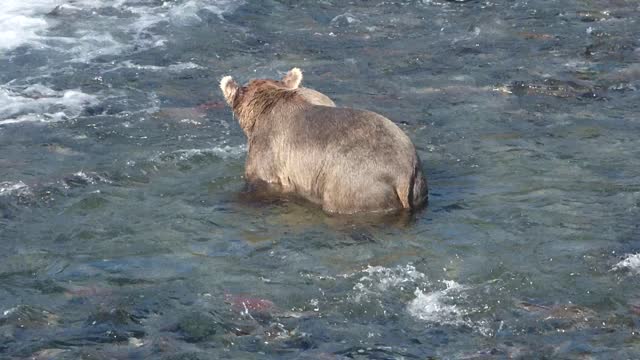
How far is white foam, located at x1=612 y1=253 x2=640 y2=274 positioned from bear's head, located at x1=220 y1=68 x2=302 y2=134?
331 cm

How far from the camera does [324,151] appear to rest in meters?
9.90

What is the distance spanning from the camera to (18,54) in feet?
47.4

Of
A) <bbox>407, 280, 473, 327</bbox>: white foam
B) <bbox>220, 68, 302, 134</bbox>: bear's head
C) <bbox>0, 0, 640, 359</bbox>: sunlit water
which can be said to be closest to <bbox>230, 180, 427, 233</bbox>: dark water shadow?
<bbox>0, 0, 640, 359</bbox>: sunlit water

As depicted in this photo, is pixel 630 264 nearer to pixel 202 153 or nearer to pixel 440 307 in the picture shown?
pixel 440 307

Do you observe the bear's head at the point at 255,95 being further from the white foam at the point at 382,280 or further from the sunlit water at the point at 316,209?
the white foam at the point at 382,280

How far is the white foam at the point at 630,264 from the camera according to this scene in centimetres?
858

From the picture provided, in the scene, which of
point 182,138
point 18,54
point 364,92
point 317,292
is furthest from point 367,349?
point 18,54

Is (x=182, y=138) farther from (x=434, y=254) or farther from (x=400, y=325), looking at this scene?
(x=400, y=325)

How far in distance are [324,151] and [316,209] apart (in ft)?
1.60

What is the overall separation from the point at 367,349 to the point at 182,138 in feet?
15.1

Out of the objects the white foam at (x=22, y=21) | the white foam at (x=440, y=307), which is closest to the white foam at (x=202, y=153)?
the white foam at (x=440, y=307)

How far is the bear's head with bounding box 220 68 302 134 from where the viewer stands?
10727mm

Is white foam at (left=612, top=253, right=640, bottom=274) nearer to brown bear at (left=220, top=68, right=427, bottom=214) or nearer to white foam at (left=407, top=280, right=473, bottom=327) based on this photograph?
white foam at (left=407, top=280, right=473, bottom=327)

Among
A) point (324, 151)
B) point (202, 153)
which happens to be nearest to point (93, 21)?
point (202, 153)
